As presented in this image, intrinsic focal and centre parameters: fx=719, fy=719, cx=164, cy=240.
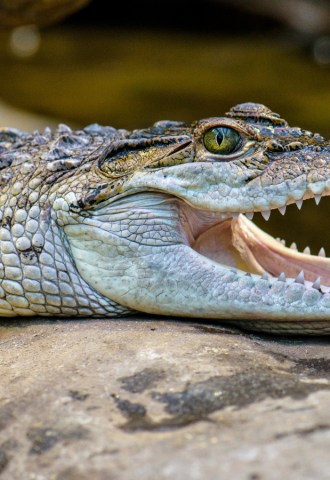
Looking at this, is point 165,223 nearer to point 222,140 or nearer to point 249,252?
point 222,140

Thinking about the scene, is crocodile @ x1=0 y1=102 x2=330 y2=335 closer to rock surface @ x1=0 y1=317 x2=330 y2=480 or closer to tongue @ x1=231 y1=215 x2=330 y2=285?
tongue @ x1=231 y1=215 x2=330 y2=285

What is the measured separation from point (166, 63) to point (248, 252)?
8.58m

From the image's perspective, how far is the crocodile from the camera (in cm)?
275

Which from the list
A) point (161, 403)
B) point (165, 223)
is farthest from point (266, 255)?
point (161, 403)

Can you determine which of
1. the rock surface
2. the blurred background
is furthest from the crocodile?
the blurred background

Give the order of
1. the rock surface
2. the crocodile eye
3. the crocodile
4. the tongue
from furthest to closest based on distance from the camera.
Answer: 1. the tongue
2. the crocodile eye
3. the crocodile
4. the rock surface

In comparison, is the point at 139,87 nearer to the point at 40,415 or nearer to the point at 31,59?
the point at 31,59

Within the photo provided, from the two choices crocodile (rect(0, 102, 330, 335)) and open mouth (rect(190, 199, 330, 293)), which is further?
open mouth (rect(190, 199, 330, 293))

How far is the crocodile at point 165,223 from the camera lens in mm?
2754

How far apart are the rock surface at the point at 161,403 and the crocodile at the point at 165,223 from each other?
139 millimetres

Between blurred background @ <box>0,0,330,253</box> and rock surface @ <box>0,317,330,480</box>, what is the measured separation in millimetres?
2590

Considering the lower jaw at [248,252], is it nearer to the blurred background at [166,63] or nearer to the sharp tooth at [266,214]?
the sharp tooth at [266,214]

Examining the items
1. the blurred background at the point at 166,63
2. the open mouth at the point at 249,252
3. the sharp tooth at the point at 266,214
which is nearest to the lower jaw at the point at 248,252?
the open mouth at the point at 249,252

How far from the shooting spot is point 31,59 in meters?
11.6
